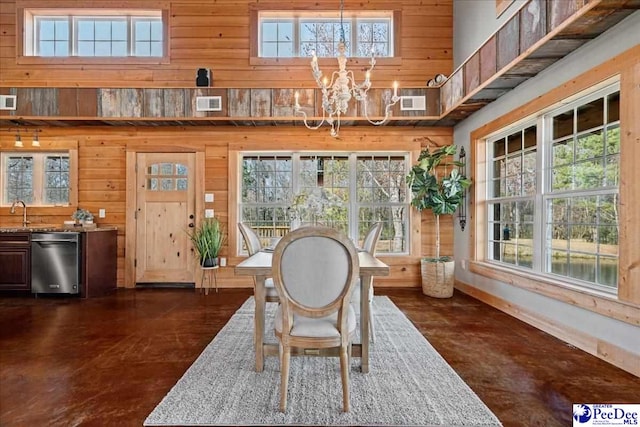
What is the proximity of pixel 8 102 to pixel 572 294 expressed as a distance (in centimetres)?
676

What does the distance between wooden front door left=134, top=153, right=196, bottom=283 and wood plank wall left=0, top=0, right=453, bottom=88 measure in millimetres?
1206

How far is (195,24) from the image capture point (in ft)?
17.1

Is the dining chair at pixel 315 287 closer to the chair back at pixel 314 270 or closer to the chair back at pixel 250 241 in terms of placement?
the chair back at pixel 314 270

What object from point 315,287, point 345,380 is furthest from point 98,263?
point 345,380

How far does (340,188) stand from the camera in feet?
17.3

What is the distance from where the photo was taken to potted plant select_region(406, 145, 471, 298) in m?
4.51

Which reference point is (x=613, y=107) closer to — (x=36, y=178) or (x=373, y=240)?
(x=373, y=240)

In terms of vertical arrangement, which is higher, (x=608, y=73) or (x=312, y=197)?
(x=608, y=73)

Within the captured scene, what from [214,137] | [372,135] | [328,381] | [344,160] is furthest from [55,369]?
[372,135]

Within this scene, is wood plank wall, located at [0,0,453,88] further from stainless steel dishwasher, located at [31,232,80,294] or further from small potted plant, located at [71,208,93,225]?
stainless steel dishwasher, located at [31,232,80,294]

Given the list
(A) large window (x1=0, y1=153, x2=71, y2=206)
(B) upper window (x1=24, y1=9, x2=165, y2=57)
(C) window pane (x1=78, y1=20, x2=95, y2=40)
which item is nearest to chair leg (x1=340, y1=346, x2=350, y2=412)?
(A) large window (x1=0, y1=153, x2=71, y2=206)

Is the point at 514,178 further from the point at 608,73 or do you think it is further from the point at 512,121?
the point at 608,73

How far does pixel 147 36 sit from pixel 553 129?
5.54 m
